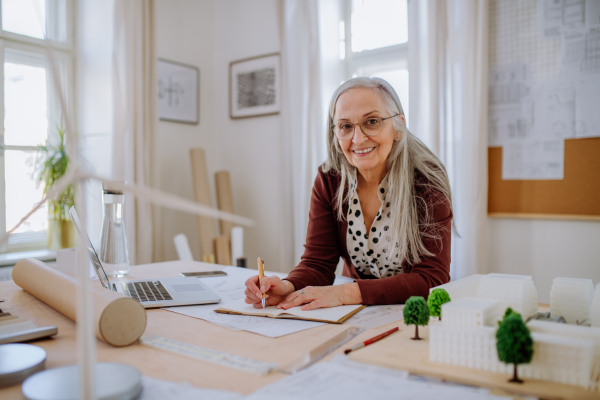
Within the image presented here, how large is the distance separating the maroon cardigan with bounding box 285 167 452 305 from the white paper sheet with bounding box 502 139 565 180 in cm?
112

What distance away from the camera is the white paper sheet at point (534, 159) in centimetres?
220

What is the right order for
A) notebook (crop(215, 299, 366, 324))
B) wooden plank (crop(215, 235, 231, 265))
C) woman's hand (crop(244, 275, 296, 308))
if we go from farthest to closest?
wooden plank (crop(215, 235, 231, 265)) < woman's hand (crop(244, 275, 296, 308)) < notebook (crop(215, 299, 366, 324))

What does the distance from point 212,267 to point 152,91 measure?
1.79 metres

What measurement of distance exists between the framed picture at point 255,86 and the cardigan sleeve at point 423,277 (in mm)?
2189

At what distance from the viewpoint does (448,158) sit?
2459 mm

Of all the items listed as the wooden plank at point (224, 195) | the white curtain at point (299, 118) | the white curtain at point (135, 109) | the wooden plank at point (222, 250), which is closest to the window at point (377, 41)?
the white curtain at point (299, 118)

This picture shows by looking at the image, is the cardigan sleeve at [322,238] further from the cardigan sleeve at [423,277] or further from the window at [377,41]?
the window at [377,41]

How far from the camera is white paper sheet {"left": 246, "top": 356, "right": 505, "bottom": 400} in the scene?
592mm

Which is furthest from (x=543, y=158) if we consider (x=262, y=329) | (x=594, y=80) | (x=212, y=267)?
(x=262, y=329)

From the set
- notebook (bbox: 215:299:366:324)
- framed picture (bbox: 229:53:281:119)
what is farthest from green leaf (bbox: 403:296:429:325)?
framed picture (bbox: 229:53:281:119)

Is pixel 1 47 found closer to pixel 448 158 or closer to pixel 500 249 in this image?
pixel 448 158

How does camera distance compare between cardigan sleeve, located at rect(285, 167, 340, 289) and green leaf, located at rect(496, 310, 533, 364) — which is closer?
green leaf, located at rect(496, 310, 533, 364)

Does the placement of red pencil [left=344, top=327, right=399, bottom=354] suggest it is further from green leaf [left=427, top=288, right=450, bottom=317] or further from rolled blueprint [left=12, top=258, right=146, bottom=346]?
rolled blueprint [left=12, top=258, right=146, bottom=346]

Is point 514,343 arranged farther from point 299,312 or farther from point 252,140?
point 252,140
